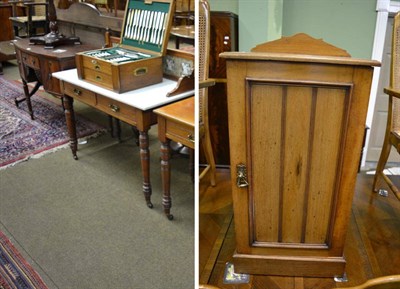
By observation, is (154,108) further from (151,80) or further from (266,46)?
(266,46)

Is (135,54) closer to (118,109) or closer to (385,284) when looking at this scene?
(118,109)

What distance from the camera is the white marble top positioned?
153 centimetres

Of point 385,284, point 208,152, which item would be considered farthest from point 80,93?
point 385,284

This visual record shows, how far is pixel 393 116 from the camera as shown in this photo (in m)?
1.56

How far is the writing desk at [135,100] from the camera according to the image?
5.07 feet

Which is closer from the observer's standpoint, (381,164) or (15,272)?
(15,272)

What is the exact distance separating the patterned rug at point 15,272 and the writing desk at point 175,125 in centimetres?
56

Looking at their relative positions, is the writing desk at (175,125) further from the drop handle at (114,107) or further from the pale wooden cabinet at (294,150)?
the pale wooden cabinet at (294,150)

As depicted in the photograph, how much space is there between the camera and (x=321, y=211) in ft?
3.69

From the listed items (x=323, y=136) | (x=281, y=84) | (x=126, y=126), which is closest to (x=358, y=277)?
(x=323, y=136)

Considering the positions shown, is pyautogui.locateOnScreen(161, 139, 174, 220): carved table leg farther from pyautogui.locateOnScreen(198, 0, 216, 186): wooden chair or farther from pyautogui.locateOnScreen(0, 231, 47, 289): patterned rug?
pyautogui.locateOnScreen(0, 231, 47, 289): patterned rug

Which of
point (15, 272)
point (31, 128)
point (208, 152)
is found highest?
point (208, 152)

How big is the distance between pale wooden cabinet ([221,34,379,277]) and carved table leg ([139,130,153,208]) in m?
0.61

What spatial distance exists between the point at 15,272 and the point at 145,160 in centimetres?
62
